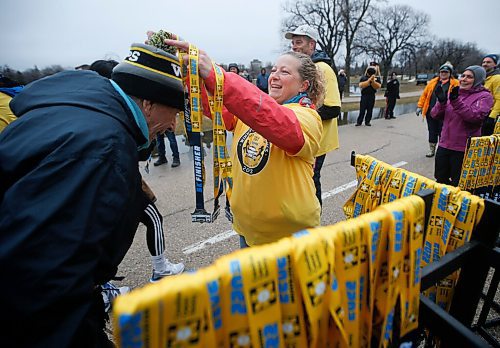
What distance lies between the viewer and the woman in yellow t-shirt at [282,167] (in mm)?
1605

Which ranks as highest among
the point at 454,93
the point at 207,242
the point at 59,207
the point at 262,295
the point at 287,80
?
the point at 287,80

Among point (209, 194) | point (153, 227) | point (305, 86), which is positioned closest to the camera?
point (305, 86)

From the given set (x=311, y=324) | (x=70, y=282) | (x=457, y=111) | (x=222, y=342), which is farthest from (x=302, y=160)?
(x=457, y=111)

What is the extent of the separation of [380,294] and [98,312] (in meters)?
1.22

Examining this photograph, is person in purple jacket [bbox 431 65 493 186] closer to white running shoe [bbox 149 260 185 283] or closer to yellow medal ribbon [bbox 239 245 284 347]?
white running shoe [bbox 149 260 185 283]

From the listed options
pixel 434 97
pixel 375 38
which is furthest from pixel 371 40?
pixel 434 97

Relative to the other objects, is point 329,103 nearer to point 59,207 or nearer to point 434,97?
point 59,207

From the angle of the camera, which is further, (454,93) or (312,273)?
(454,93)

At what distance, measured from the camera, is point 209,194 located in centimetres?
468

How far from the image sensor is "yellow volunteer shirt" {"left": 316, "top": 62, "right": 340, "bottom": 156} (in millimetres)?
3348

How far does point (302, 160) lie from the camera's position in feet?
5.65

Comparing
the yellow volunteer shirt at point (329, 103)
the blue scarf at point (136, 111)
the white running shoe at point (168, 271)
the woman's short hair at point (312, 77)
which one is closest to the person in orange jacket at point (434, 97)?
the yellow volunteer shirt at point (329, 103)

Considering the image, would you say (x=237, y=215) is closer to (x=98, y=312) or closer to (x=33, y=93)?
(x=98, y=312)

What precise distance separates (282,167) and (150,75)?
0.86 m
